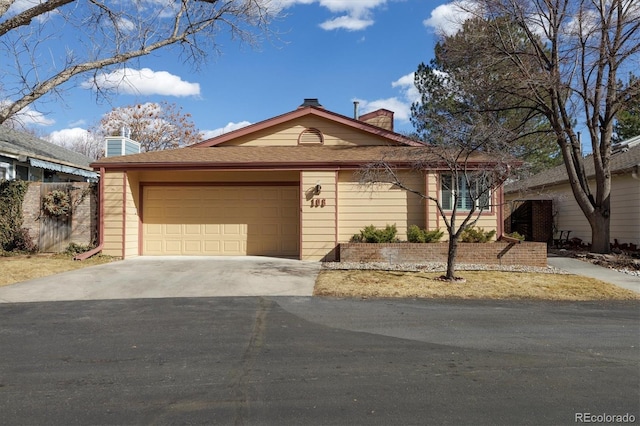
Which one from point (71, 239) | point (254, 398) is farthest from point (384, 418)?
point (71, 239)

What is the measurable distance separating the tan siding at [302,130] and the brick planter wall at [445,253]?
4385 mm

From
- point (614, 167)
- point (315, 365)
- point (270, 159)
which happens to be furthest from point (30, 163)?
point (614, 167)

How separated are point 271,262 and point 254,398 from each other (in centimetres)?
910

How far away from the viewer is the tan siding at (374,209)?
1390 centimetres

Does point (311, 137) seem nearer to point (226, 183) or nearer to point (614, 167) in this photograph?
point (226, 183)

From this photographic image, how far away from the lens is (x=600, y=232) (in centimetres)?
1471

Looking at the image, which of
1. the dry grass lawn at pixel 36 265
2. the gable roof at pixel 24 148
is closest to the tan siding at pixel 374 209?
the dry grass lawn at pixel 36 265

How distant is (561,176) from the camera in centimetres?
2064

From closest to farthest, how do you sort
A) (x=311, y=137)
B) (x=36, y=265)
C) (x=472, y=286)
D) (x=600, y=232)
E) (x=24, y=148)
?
(x=472, y=286)
(x=36, y=265)
(x=600, y=232)
(x=311, y=137)
(x=24, y=148)

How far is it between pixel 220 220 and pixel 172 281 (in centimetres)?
500

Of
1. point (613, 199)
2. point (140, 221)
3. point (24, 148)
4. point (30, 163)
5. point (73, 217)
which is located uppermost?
point (24, 148)

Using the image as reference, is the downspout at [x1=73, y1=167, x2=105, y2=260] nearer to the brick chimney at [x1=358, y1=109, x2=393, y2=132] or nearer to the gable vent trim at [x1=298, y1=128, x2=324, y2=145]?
the gable vent trim at [x1=298, y1=128, x2=324, y2=145]

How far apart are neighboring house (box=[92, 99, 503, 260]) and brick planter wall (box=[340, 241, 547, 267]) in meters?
1.17

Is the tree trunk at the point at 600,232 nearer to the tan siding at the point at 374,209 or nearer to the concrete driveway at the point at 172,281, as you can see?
the tan siding at the point at 374,209
